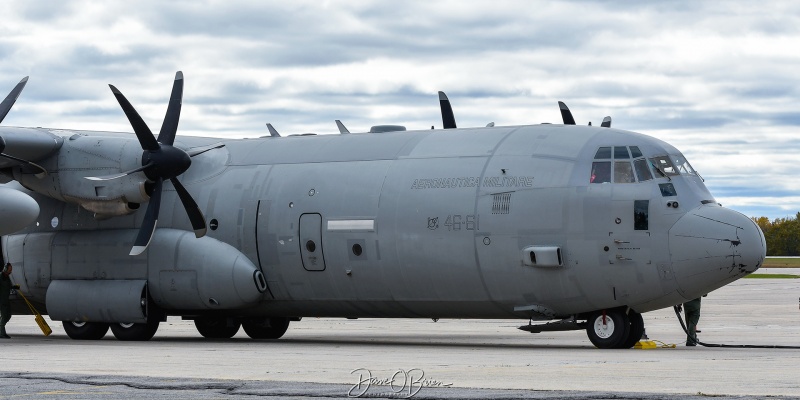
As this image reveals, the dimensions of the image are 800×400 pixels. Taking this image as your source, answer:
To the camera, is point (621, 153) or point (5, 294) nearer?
point (621, 153)

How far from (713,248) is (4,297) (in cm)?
1553

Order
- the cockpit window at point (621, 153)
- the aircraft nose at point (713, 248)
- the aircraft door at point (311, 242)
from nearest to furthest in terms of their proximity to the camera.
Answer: the aircraft nose at point (713, 248) → the cockpit window at point (621, 153) → the aircraft door at point (311, 242)

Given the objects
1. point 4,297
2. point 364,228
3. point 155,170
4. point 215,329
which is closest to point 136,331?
point 215,329

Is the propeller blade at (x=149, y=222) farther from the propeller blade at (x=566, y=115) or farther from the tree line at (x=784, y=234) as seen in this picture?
the tree line at (x=784, y=234)

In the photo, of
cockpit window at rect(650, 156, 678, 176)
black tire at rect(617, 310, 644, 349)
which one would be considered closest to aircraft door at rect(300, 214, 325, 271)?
black tire at rect(617, 310, 644, 349)

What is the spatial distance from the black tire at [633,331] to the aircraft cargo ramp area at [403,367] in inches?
28.3

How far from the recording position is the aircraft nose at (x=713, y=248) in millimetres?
20062

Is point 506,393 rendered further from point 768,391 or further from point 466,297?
point 466,297

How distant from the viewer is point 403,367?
16.0m

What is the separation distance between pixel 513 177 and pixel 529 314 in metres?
2.52

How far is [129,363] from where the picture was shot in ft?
57.0

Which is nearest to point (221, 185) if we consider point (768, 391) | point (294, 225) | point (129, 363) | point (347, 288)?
point (294, 225)
